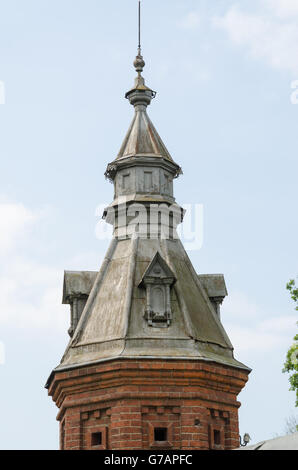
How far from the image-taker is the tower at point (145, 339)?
91.4 feet

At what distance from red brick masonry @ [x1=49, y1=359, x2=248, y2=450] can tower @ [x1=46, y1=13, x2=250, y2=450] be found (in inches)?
1.1

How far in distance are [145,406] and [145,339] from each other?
1.89 meters

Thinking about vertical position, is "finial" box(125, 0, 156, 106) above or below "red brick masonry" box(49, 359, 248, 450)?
above

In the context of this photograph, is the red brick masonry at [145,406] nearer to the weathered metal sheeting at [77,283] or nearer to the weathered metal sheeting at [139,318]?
the weathered metal sheeting at [139,318]

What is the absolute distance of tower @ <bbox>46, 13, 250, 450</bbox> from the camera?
2784cm

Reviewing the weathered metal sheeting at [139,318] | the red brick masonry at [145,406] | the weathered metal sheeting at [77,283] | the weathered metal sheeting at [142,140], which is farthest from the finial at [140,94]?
the red brick masonry at [145,406]

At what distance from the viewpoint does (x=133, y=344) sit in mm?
28500

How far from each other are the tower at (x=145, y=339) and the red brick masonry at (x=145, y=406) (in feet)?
0.09

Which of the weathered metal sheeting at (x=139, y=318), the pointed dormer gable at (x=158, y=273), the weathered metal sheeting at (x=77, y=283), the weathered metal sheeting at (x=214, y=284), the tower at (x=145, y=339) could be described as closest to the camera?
the tower at (x=145, y=339)

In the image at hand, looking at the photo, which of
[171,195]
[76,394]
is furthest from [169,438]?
[171,195]

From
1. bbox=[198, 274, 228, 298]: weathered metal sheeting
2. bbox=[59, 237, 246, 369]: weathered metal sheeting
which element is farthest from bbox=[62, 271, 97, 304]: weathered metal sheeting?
bbox=[198, 274, 228, 298]: weathered metal sheeting

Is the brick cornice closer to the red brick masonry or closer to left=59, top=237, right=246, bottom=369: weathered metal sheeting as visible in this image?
the red brick masonry
